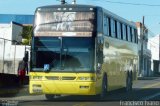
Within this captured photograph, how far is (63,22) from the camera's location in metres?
20.6

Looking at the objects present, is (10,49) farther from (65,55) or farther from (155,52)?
Result: (155,52)

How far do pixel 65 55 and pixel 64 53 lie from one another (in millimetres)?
87

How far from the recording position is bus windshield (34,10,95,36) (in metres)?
20.4

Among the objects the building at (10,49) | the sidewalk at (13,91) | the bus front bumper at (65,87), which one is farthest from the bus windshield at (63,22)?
the building at (10,49)

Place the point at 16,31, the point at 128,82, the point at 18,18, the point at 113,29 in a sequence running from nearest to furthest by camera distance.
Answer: the point at 113,29
the point at 128,82
the point at 16,31
the point at 18,18

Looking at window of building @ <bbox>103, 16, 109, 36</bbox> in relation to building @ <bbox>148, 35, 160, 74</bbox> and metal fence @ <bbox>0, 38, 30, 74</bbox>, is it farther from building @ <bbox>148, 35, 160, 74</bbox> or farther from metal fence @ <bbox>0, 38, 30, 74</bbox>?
building @ <bbox>148, 35, 160, 74</bbox>

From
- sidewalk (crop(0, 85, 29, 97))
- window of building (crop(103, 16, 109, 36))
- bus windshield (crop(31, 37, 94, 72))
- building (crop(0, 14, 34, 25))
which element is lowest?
sidewalk (crop(0, 85, 29, 97))

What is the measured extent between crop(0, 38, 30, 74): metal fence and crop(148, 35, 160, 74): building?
225 feet

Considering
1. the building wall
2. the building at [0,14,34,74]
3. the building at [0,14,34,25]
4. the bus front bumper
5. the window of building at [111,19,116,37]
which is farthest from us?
the building at [0,14,34,25]

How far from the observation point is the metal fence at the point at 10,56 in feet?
129

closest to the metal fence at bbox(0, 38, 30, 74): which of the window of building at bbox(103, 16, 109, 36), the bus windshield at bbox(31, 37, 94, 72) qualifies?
the window of building at bbox(103, 16, 109, 36)

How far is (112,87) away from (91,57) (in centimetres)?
463

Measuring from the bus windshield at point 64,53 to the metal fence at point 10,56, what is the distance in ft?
60.7

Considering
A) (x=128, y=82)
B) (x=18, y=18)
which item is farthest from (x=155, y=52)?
(x=128, y=82)
